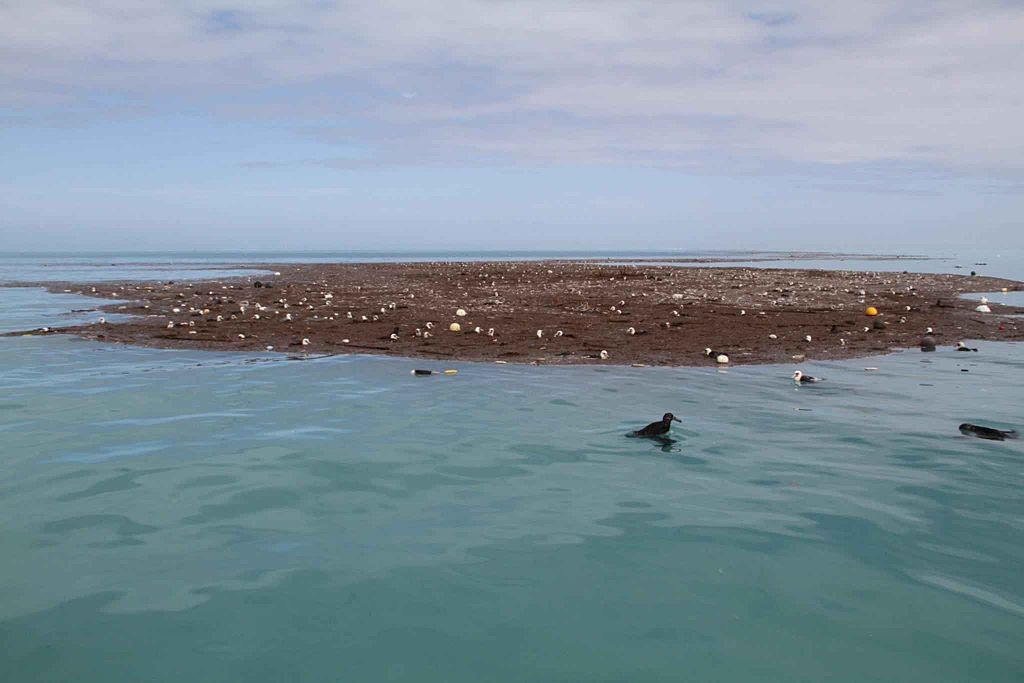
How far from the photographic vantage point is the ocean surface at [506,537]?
18.3ft

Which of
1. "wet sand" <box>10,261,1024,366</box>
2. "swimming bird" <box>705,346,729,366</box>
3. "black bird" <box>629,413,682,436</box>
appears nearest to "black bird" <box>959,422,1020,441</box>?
"black bird" <box>629,413,682,436</box>

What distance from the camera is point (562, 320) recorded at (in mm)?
22906

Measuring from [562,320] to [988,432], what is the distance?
516 inches

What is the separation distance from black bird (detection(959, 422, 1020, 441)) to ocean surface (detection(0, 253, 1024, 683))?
0.29 metres

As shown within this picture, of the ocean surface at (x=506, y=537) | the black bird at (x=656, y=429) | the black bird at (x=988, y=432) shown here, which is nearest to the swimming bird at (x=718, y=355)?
the ocean surface at (x=506, y=537)

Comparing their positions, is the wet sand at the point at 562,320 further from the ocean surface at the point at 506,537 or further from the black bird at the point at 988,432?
the black bird at the point at 988,432

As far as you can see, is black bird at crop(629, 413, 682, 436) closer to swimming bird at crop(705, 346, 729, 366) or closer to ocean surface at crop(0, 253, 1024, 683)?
ocean surface at crop(0, 253, 1024, 683)

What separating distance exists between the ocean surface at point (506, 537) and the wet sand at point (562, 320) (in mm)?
4631

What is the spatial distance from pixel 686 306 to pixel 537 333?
850 centimetres

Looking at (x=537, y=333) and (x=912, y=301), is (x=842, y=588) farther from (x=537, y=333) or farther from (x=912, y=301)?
(x=912, y=301)

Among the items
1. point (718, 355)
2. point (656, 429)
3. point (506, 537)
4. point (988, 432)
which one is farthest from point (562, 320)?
point (506, 537)

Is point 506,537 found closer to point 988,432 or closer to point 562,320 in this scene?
point 988,432

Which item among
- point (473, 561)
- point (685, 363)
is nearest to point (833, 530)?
point (473, 561)

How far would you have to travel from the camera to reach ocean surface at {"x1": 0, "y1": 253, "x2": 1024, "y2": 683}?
559cm
